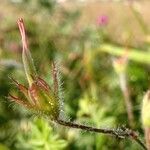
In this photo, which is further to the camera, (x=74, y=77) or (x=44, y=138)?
(x=74, y=77)

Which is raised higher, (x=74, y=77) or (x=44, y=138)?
(x=74, y=77)

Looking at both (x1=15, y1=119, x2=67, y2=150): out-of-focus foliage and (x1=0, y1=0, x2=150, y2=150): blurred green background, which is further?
(x1=0, y1=0, x2=150, y2=150): blurred green background

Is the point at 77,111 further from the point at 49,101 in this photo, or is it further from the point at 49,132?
the point at 49,101

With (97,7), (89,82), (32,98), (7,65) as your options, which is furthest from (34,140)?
(97,7)

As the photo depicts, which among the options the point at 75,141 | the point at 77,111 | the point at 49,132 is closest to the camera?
the point at 49,132

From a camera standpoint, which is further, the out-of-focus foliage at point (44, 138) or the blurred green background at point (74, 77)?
the blurred green background at point (74, 77)

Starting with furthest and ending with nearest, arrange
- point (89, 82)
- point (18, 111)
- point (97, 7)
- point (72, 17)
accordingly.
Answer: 1. point (97, 7)
2. point (72, 17)
3. point (89, 82)
4. point (18, 111)

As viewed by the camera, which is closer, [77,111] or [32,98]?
[32,98]

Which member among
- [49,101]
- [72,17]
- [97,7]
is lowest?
[49,101]
